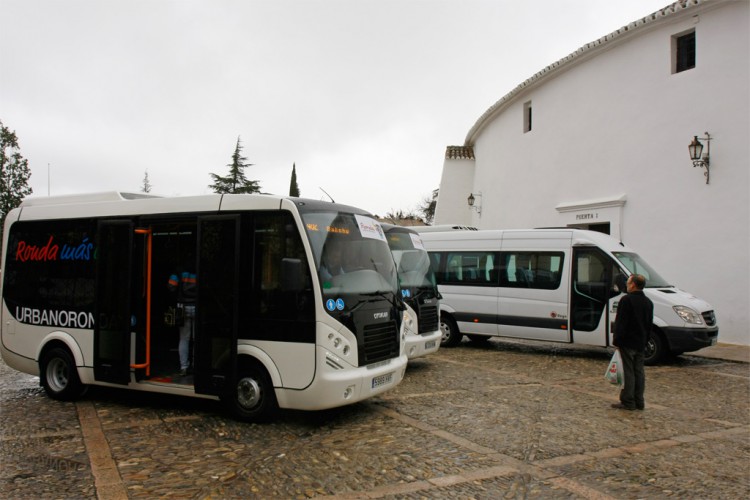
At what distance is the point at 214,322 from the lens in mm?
6398

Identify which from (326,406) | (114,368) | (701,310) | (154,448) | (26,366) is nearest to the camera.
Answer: (154,448)

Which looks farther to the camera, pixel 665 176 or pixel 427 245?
pixel 665 176

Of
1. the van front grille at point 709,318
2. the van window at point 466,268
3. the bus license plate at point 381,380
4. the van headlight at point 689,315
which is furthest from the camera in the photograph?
the van window at point 466,268

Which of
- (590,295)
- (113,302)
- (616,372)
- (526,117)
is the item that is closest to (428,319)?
(616,372)

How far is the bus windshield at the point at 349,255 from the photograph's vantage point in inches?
245

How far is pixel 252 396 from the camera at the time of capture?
20.8 ft

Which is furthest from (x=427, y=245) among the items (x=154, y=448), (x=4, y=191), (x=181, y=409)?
(x=4, y=191)

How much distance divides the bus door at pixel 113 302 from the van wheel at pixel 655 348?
29.6 feet

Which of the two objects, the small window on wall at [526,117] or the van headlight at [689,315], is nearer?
the van headlight at [689,315]

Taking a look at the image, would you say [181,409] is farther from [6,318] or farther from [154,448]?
[6,318]

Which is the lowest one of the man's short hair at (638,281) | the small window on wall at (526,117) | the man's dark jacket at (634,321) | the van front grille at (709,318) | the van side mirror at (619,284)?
the van front grille at (709,318)

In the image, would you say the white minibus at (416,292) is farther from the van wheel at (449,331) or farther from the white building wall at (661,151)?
the white building wall at (661,151)

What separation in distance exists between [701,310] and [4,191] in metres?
48.3

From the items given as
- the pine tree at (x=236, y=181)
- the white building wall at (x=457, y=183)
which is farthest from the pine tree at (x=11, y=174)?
the white building wall at (x=457, y=183)
